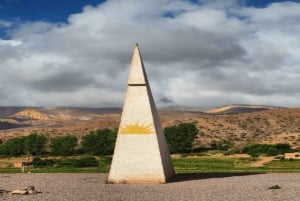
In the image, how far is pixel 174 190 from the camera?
27906 mm

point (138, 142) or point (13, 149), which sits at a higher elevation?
point (138, 142)

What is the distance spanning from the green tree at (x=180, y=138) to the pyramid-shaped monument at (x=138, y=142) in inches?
1771

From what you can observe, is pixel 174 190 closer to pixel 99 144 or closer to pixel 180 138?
pixel 99 144

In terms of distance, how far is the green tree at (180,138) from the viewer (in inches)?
3078

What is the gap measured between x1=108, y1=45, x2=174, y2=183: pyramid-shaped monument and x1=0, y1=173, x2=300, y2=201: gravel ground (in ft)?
3.50

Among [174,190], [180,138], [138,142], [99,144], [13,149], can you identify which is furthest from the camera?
[180,138]

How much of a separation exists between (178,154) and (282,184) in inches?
1752

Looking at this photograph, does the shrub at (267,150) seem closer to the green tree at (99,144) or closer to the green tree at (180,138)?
the green tree at (180,138)

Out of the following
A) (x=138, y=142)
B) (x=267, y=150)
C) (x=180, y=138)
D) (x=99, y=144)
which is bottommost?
(x=267, y=150)

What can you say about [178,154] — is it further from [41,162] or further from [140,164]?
[140,164]

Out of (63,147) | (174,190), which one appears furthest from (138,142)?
(63,147)

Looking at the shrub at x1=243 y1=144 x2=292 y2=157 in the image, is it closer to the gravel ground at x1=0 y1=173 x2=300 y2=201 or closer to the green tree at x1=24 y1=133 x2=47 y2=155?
the gravel ground at x1=0 y1=173 x2=300 y2=201

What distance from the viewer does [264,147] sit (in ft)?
238

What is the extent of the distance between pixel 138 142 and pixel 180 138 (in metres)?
48.2
